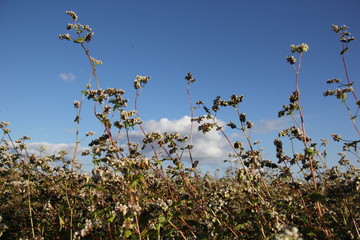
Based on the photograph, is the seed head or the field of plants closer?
the field of plants

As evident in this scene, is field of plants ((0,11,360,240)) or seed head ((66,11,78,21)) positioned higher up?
seed head ((66,11,78,21))

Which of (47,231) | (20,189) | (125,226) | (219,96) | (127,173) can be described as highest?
(219,96)

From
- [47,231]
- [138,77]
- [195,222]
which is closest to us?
[195,222]

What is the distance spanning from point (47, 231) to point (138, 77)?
534 centimetres

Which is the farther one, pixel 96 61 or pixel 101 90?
pixel 96 61

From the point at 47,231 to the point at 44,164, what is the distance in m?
2.01

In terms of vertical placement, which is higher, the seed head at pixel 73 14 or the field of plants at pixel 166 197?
the seed head at pixel 73 14

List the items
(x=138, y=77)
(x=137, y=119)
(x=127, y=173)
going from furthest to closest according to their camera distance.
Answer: (x=138, y=77), (x=137, y=119), (x=127, y=173)

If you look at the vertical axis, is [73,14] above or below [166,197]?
above

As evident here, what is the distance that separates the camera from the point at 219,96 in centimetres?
782

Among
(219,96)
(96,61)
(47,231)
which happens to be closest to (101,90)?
(96,61)

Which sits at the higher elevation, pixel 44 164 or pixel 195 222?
pixel 44 164

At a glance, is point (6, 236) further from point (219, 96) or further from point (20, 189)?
point (219, 96)

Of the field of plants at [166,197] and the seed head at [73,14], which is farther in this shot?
the seed head at [73,14]
